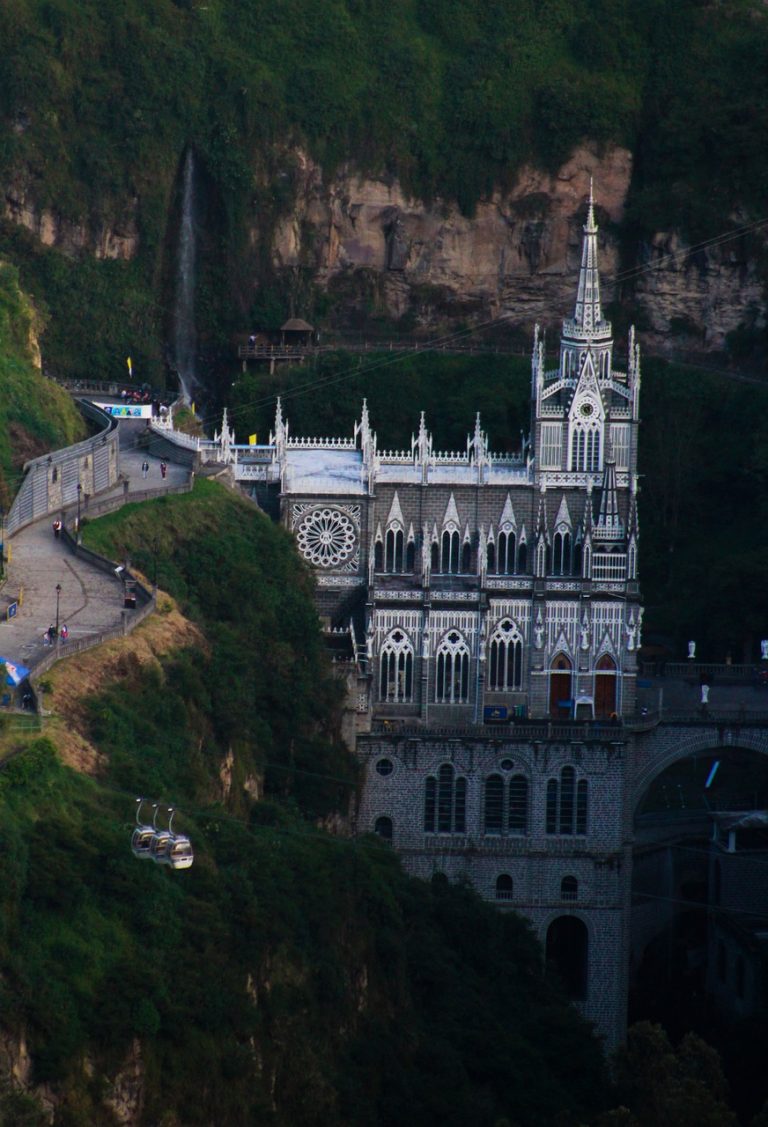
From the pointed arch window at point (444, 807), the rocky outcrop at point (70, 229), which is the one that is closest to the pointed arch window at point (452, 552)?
the pointed arch window at point (444, 807)

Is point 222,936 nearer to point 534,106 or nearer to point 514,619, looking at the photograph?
point 514,619

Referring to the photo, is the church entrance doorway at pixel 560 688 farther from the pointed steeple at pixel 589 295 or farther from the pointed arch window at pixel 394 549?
the pointed steeple at pixel 589 295

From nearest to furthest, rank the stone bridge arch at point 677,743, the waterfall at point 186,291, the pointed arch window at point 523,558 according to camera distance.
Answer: the stone bridge arch at point 677,743 → the pointed arch window at point 523,558 → the waterfall at point 186,291

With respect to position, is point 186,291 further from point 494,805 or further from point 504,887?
point 504,887

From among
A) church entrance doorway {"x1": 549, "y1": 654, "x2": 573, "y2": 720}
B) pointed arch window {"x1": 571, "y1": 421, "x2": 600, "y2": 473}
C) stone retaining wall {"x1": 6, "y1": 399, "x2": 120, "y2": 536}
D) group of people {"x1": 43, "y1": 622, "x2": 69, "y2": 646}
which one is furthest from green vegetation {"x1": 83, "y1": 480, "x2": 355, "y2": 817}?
pointed arch window {"x1": 571, "y1": 421, "x2": 600, "y2": 473}

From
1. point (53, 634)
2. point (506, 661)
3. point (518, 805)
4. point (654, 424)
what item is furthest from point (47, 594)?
point (654, 424)

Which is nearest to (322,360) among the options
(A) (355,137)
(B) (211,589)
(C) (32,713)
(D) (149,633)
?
(A) (355,137)

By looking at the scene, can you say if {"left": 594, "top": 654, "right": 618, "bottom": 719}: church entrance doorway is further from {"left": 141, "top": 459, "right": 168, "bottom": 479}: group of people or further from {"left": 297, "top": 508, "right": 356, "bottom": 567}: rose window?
{"left": 141, "top": 459, "right": 168, "bottom": 479}: group of people
